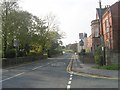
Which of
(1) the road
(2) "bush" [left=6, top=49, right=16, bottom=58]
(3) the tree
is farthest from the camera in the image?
(3) the tree

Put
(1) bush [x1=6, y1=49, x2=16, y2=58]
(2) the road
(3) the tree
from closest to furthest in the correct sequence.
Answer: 1. (2) the road
2. (1) bush [x1=6, y1=49, x2=16, y2=58]
3. (3) the tree

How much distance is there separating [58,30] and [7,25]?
55227 mm

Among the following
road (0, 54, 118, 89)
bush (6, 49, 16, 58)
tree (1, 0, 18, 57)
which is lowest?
road (0, 54, 118, 89)

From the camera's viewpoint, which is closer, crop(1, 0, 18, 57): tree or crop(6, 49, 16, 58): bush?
crop(6, 49, 16, 58): bush

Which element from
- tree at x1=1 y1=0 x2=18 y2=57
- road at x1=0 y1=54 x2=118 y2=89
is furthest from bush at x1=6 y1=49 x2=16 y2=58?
road at x1=0 y1=54 x2=118 y2=89

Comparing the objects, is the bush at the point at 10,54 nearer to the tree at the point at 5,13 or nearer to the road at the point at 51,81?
the tree at the point at 5,13

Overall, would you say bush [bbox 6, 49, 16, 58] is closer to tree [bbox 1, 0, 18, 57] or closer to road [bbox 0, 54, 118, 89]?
tree [bbox 1, 0, 18, 57]

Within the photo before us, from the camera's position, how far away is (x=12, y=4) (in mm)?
51125

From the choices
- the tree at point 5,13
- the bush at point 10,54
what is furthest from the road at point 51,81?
the tree at point 5,13

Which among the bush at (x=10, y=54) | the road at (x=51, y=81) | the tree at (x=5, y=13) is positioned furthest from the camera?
the tree at (x=5, y=13)

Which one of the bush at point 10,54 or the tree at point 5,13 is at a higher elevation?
the tree at point 5,13

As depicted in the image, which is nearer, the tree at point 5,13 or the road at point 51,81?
the road at point 51,81

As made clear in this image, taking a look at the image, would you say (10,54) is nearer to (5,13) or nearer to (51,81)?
(5,13)

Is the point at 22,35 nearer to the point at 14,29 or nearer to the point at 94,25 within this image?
the point at 14,29
